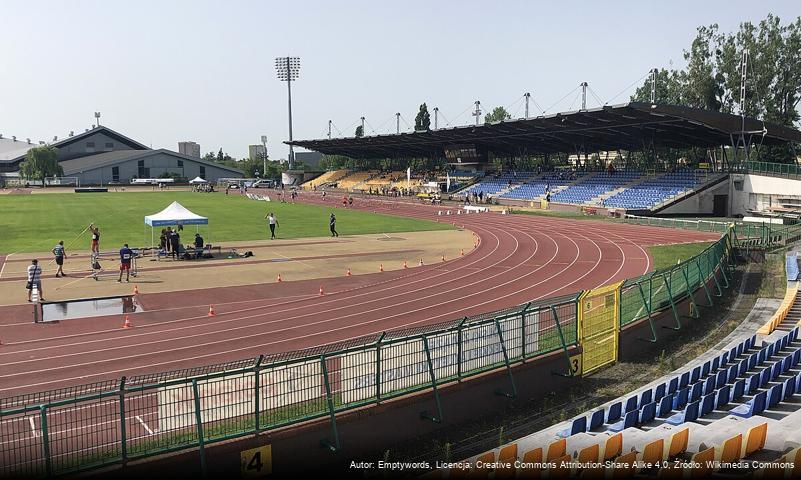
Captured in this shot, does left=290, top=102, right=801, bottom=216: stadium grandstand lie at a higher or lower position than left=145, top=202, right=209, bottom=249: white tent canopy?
higher

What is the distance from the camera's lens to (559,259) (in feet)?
101

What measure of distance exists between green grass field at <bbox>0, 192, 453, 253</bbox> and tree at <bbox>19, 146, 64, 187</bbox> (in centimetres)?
6781

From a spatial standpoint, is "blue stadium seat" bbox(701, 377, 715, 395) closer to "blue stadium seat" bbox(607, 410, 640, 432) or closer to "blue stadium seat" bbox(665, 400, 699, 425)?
"blue stadium seat" bbox(665, 400, 699, 425)

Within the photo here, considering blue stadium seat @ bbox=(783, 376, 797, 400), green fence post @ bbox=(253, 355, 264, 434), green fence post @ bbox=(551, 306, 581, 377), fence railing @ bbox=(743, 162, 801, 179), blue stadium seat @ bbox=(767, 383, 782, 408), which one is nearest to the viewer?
green fence post @ bbox=(253, 355, 264, 434)

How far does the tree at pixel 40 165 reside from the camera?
126 metres

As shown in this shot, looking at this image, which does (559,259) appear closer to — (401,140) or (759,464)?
(759,464)

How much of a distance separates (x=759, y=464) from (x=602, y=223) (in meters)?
40.6

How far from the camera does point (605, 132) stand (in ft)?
208

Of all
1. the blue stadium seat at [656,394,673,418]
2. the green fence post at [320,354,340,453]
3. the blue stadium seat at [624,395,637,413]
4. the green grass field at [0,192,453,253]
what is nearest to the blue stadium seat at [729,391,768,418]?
the blue stadium seat at [656,394,673,418]

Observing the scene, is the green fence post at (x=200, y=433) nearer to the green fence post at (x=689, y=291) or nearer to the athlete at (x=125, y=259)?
the green fence post at (x=689, y=291)

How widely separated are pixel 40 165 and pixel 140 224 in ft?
314

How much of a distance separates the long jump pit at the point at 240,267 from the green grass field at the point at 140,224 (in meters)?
3.46

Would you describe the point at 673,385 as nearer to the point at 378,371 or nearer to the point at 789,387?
A: the point at 789,387

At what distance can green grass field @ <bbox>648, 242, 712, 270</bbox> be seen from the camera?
97.5 ft
